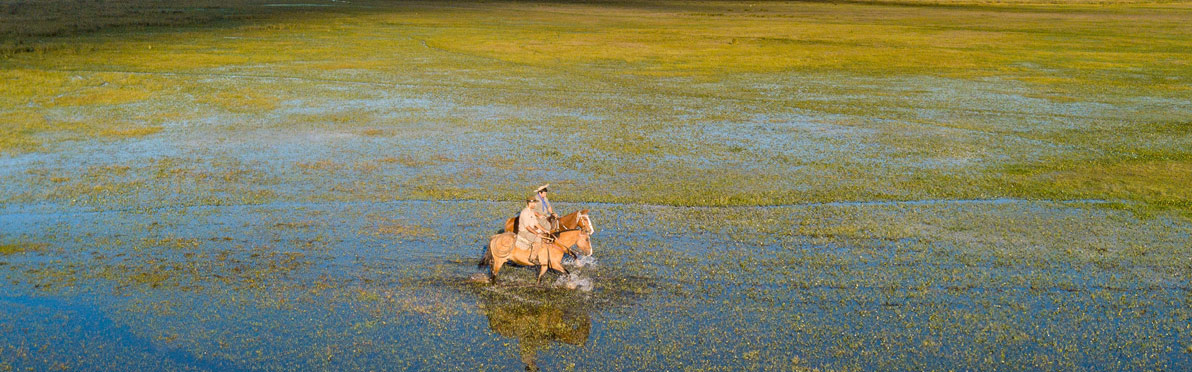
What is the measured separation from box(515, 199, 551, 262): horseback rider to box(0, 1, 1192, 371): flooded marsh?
1.72 ft

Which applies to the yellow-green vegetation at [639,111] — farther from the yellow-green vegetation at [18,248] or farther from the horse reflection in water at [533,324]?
the horse reflection in water at [533,324]

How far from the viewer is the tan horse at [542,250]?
30.5 feet

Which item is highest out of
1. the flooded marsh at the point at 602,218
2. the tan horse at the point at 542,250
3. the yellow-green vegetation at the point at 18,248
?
the tan horse at the point at 542,250

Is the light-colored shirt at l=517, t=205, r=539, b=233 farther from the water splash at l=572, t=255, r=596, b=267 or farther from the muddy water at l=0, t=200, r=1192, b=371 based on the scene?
the water splash at l=572, t=255, r=596, b=267

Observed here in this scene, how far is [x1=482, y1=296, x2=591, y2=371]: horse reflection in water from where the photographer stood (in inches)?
332

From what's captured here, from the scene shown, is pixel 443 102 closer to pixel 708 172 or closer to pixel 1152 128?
pixel 708 172

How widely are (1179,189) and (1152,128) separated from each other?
20.3 ft

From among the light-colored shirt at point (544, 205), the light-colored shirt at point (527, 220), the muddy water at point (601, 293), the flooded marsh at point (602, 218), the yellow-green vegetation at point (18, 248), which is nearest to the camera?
the muddy water at point (601, 293)

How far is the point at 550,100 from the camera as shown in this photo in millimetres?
23391

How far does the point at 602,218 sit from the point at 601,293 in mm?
2933

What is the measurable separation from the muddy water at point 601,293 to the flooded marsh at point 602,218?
45 mm

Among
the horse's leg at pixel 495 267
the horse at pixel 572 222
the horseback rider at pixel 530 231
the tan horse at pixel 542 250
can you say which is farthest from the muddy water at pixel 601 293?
the horse at pixel 572 222

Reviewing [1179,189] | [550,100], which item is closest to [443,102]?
[550,100]

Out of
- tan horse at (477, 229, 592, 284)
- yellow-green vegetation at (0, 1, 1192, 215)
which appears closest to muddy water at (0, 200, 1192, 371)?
tan horse at (477, 229, 592, 284)
